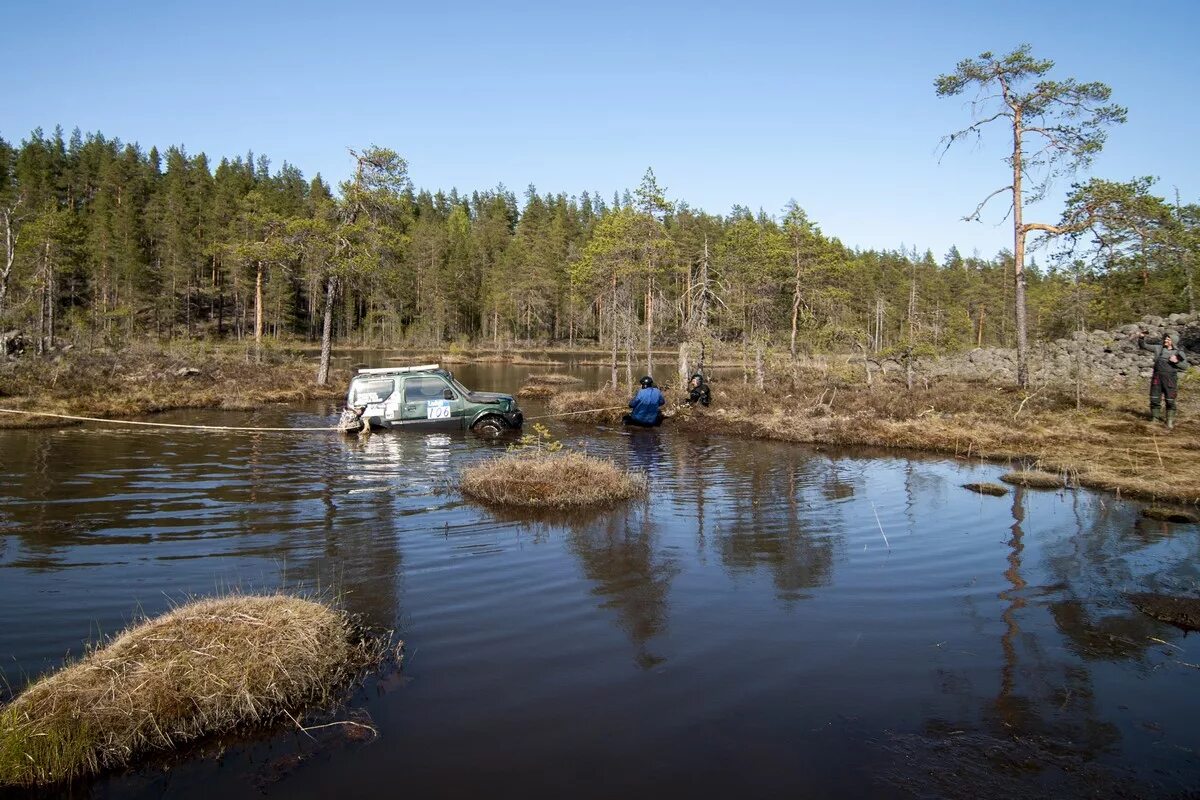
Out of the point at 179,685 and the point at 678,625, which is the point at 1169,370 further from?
the point at 179,685

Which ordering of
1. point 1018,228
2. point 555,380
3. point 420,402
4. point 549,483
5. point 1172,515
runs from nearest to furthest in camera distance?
point 1172,515
point 549,483
point 420,402
point 1018,228
point 555,380

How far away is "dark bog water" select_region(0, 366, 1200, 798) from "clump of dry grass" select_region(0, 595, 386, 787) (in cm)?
28

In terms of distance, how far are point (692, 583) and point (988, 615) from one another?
3.19 m

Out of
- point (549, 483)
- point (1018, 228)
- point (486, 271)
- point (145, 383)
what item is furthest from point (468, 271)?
point (549, 483)

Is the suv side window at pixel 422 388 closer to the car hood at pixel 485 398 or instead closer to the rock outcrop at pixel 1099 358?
the car hood at pixel 485 398

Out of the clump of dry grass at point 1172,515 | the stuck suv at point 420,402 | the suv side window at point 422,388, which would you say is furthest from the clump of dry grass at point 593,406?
the clump of dry grass at point 1172,515

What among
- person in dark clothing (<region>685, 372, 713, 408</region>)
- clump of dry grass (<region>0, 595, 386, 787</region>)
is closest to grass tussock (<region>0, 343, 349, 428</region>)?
person in dark clothing (<region>685, 372, 713, 408</region>)

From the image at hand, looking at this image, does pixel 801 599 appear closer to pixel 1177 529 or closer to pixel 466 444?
pixel 1177 529

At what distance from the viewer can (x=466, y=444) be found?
18703 mm

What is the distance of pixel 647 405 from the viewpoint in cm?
2298

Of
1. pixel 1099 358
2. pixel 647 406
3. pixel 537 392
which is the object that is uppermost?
pixel 1099 358

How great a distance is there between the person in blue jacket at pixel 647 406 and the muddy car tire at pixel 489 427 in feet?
15.8

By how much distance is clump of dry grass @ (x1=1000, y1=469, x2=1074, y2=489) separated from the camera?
46.6 feet

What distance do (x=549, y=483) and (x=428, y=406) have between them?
9140mm
